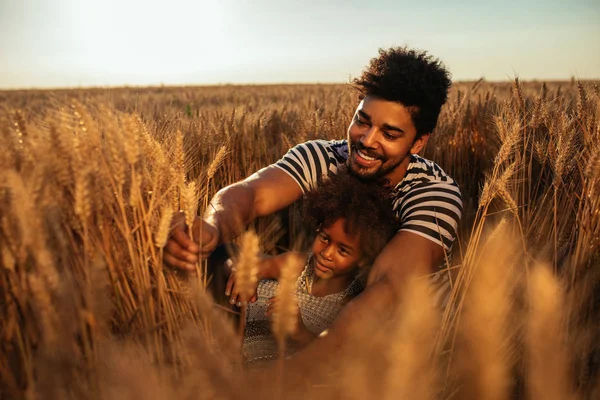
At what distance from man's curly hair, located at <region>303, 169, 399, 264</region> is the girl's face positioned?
23 millimetres

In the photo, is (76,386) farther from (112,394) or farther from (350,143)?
(350,143)

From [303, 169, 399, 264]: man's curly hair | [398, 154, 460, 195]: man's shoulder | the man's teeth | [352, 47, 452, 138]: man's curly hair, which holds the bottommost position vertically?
[303, 169, 399, 264]: man's curly hair

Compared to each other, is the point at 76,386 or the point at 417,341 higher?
the point at 417,341

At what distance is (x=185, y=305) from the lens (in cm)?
116

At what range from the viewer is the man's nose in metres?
2.05

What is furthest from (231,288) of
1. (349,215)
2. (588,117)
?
(588,117)

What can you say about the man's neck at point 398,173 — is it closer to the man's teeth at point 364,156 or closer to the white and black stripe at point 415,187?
the white and black stripe at point 415,187

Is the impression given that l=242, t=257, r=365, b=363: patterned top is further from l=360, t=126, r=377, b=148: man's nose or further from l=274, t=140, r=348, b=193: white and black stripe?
l=360, t=126, r=377, b=148: man's nose

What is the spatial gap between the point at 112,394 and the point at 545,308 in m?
0.63

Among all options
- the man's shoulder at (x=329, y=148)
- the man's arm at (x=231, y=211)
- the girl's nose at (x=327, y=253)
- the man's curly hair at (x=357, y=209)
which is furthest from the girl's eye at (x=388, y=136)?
the girl's nose at (x=327, y=253)

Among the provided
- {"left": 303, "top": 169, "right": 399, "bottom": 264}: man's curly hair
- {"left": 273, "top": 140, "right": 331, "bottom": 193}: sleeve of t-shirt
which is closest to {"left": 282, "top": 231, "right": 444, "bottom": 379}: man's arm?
{"left": 303, "top": 169, "right": 399, "bottom": 264}: man's curly hair

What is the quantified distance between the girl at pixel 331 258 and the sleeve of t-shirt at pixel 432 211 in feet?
0.39

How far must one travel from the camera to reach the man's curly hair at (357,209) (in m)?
1.83

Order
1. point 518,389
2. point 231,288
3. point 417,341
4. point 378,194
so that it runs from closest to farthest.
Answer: point 417,341 → point 518,389 → point 231,288 → point 378,194
